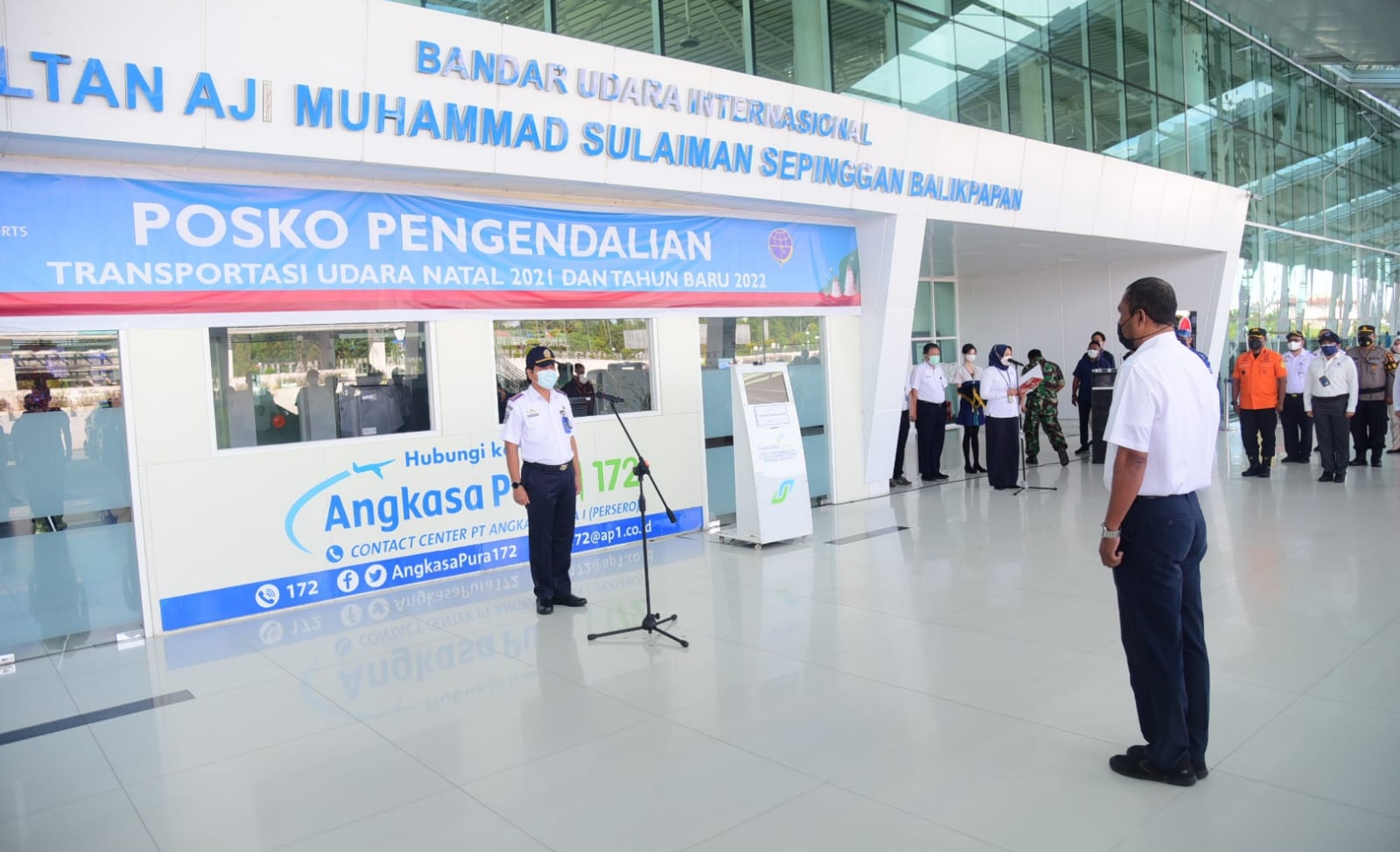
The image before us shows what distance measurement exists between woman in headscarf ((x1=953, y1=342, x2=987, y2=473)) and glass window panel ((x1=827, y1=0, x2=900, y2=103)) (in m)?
3.61

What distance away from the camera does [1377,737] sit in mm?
3432

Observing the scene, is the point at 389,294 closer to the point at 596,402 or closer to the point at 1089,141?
the point at 596,402

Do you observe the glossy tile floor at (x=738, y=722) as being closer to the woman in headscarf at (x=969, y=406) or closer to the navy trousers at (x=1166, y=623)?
the navy trousers at (x=1166, y=623)

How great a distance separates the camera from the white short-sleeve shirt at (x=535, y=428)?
5.72m

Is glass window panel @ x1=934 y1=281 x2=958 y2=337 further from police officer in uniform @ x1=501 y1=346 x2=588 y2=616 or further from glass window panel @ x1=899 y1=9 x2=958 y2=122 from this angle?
police officer in uniform @ x1=501 y1=346 x2=588 y2=616

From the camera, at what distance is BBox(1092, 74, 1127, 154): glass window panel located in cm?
1299

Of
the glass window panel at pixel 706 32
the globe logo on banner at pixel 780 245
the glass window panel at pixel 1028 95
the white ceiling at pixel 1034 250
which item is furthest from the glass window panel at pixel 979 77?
the glass window panel at pixel 706 32

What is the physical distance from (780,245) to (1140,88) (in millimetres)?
8617

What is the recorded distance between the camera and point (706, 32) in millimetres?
8070

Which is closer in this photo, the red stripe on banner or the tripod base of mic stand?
the tripod base of mic stand

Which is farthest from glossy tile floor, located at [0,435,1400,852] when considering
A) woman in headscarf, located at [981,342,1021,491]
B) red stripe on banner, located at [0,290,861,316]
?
woman in headscarf, located at [981,342,1021,491]

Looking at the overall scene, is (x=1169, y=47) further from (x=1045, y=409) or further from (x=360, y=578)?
(x=360, y=578)

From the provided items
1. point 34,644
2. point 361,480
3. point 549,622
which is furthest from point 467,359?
point 34,644

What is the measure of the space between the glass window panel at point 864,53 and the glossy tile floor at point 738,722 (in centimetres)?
517
